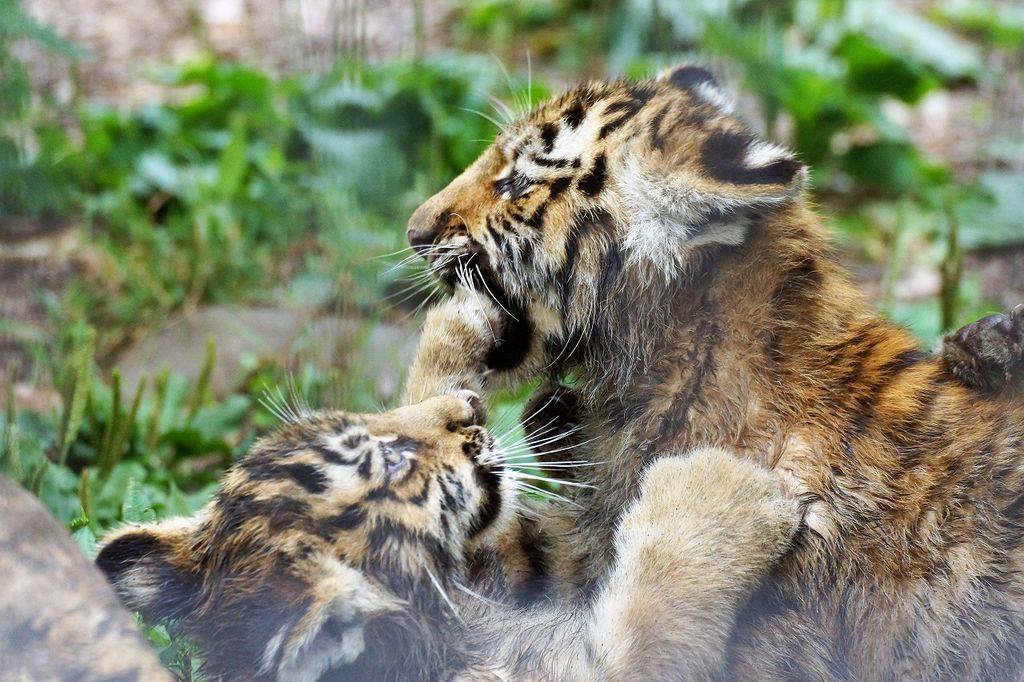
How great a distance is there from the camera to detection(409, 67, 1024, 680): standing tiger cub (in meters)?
3.51

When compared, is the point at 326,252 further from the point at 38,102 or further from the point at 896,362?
the point at 896,362

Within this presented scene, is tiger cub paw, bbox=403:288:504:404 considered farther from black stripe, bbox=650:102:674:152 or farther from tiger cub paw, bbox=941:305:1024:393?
tiger cub paw, bbox=941:305:1024:393

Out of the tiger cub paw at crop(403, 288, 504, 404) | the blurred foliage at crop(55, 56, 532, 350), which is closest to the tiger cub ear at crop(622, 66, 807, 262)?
the tiger cub paw at crop(403, 288, 504, 404)

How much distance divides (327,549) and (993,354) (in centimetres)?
219

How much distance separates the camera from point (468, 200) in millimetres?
4117

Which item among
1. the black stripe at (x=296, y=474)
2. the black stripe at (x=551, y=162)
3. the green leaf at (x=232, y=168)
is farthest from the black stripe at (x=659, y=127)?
the green leaf at (x=232, y=168)

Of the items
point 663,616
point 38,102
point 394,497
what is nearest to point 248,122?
point 38,102

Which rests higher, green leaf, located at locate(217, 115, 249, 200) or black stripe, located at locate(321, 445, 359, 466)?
black stripe, located at locate(321, 445, 359, 466)

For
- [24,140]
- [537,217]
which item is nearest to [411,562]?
[537,217]

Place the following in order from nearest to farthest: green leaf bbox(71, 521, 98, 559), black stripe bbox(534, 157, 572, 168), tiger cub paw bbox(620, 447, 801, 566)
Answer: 1. tiger cub paw bbox(620, 447, 801, 566)
2. green leaf bbox(71, 521, 98, 559)
3. black stripe bbox(534, 157, 572, 168)

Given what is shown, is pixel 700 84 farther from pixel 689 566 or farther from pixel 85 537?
pixel 85 537

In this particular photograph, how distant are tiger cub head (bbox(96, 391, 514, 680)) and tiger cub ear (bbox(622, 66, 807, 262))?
0.92m

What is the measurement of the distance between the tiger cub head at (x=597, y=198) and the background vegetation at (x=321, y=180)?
0.57 m

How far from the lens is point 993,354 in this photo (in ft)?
12.3
